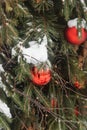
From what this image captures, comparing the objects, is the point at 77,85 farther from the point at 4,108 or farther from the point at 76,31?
the point at 4,108

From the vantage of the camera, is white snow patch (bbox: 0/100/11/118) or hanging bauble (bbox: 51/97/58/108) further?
hanging bauble (bbox: 51/97/58/108)

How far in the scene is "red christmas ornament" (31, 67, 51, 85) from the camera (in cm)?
204

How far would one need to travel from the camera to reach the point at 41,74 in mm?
2041

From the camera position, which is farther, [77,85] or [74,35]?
[77,85]

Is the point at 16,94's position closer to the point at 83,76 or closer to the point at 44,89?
the point at 44,89

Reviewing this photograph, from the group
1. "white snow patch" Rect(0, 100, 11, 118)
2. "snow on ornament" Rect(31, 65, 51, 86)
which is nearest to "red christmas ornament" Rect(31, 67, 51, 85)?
"snow on ornament" Rect(31, 65, 51, 86)

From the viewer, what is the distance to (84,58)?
2.29 m

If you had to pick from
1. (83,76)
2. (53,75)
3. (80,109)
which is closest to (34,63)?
(53,75)

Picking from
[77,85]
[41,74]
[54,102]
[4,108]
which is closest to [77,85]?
[77,85]

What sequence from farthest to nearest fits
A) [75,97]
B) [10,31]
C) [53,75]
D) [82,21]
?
[75,97] < [53,75] < [82,21] < [10,31]

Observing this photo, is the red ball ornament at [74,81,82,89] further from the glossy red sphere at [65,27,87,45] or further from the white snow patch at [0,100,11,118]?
the white snow patch at [0,100,11,118]

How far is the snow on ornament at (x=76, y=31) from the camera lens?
202 cm

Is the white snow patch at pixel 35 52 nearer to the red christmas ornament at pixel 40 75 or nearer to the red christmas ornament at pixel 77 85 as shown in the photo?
the red christmas ornament at pixel 40 75

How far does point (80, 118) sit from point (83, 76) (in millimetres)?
323
